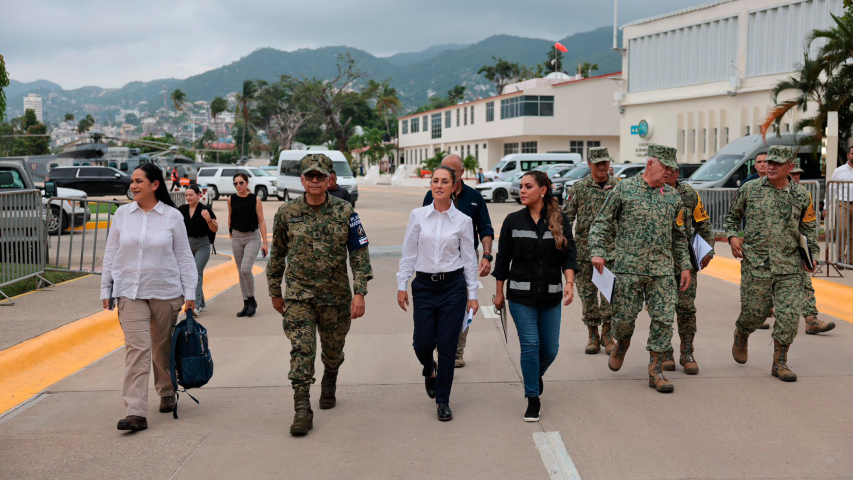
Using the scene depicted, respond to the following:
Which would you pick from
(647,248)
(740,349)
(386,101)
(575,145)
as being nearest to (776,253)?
(740,349)

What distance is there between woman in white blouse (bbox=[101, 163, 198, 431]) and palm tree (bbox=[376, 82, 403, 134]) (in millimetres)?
93697

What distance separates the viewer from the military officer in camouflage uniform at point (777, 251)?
669 centimetres

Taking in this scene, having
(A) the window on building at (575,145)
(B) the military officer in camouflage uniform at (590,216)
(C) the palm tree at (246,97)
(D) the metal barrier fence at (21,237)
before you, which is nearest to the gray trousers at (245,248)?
(D) the metal barrier fence at (21,237)

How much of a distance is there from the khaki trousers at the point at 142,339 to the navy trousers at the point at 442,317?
5.78ft

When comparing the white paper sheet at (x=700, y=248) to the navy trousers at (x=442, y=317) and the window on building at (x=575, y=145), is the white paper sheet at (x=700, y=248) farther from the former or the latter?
the window on building at (x=575, y=145)

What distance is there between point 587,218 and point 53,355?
518cm

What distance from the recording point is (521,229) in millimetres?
5730

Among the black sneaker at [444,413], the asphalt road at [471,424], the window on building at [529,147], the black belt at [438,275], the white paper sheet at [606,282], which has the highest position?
the window on building at [529,147]

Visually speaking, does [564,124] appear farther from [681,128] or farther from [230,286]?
[230,286]

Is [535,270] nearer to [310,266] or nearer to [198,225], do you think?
[310,266]

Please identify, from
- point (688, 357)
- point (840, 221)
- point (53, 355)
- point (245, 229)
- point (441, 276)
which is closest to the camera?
point (441, 276)

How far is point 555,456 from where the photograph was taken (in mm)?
4934

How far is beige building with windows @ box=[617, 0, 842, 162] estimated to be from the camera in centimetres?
3622

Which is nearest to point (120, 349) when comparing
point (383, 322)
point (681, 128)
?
point (383, 322)
